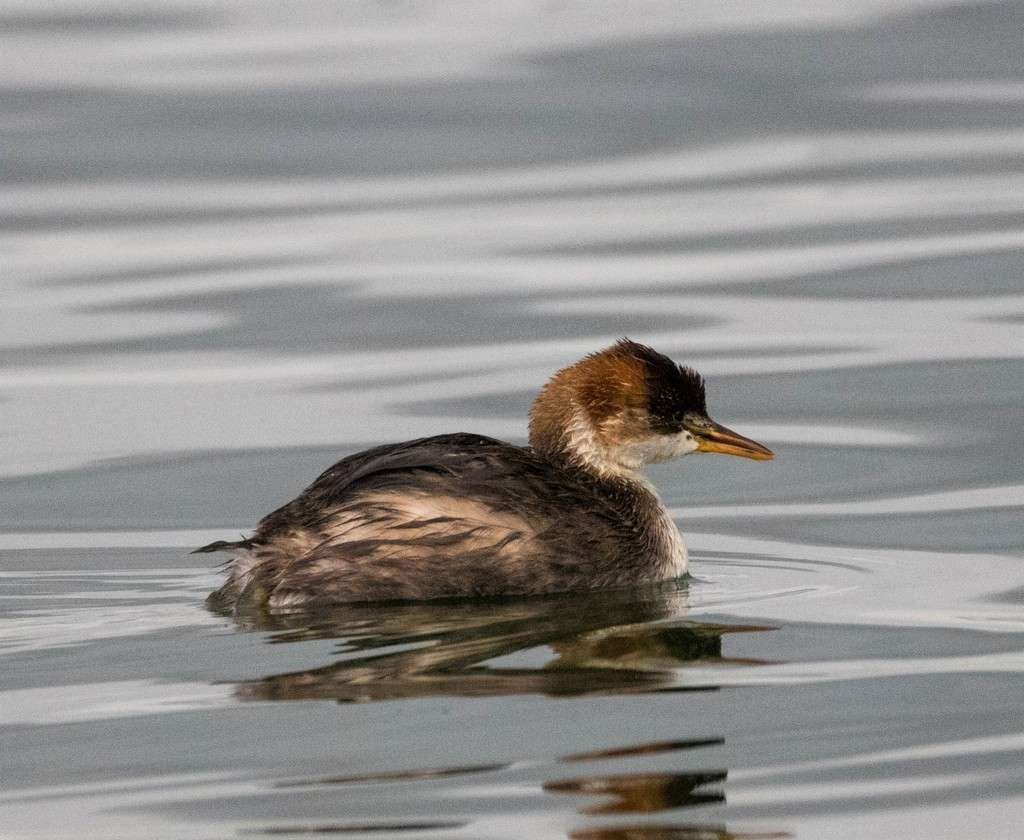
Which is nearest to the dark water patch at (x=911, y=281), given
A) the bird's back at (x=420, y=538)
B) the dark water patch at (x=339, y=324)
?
the dark water patch at (x=339, y=324)

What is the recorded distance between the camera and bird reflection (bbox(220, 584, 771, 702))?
6.92 m

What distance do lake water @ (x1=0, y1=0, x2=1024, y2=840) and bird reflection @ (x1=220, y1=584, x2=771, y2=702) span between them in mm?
27

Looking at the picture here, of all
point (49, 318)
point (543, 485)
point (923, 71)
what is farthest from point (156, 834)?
point (923, 71)

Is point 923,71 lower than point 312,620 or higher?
higher

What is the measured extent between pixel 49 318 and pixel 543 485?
19.6ft

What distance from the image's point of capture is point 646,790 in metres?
5.95

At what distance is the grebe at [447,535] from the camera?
8148 mm

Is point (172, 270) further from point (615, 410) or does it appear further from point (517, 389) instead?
point (615, 410)

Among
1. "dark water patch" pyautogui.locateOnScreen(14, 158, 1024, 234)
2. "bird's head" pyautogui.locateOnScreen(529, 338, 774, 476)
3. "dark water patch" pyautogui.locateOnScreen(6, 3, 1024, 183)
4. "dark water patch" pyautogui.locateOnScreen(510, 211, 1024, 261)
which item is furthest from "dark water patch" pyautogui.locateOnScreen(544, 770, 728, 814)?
"dark water patch" pyautogui.locateOnScreen(6, 3, 1024, 183)

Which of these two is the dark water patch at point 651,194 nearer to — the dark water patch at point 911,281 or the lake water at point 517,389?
the lake water at point 517,389

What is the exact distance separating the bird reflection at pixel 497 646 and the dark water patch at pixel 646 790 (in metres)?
0.82

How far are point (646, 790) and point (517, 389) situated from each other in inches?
247

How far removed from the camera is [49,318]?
13.8 meters

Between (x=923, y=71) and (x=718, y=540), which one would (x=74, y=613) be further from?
(x=923, y=71)
